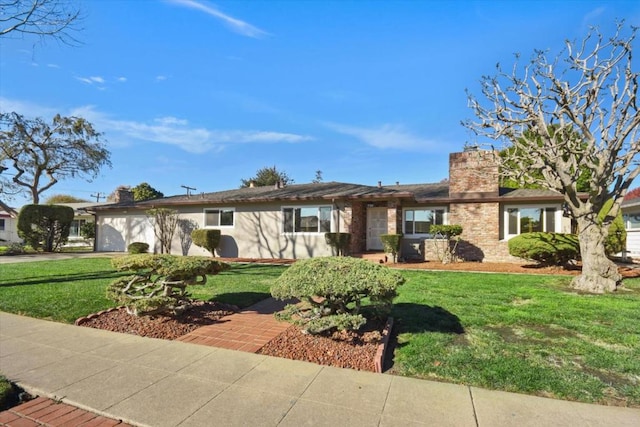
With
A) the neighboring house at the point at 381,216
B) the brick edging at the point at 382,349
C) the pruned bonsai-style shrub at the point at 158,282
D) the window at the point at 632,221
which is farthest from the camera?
the window at the point at 632,221

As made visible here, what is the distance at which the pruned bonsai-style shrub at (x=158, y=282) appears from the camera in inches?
202

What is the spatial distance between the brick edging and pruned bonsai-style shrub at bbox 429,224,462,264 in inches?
385

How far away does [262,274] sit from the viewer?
10641 mm

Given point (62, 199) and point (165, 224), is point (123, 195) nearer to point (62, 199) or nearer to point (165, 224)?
point (165, 224)

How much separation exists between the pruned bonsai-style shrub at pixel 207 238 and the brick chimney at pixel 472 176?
11252 millimetres

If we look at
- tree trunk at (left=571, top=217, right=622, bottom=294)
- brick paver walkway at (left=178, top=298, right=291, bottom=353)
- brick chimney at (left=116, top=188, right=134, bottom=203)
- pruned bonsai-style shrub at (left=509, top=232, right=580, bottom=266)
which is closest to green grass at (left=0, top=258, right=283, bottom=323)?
brick paver walkway at (left=178, top=298, right=291, bottom=353)

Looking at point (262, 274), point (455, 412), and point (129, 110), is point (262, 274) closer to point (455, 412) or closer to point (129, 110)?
point (455, 412)

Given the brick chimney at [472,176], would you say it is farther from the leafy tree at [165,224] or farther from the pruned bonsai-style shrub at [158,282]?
the leafy tree at [165,224]

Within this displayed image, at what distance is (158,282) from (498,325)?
5.45m

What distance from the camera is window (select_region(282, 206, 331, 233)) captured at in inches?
595

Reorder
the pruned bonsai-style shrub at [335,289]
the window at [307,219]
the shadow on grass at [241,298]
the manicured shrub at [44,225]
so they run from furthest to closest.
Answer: the manicured shrub at [44,225]
the window at [307,219]
the shadow on grass at [241,298]
the pruned bonsai-style shrub at [335,289]

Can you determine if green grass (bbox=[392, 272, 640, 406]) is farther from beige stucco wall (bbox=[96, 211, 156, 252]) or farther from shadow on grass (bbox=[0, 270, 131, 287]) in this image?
beige stucco wall (bbox=[96, 211, 156, 252])

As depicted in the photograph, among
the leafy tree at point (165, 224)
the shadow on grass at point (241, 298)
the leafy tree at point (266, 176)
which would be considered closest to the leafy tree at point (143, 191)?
the leafy tree at point (266, 176)

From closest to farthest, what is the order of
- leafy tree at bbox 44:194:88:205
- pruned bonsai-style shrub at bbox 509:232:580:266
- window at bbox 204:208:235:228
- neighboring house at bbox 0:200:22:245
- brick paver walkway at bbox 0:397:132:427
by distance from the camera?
brick paver walkway at bbox 0:397:132:427 < pruned bonsai-style shrub at bbox 509:232:580:266 < window at bbox 204:208:235:228 < neighboring house at bbox 0:200:22:245 < leafy tree at bbox 44:194:88:205
